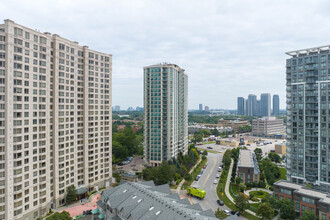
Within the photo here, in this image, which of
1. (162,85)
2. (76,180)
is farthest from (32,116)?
(162,85)

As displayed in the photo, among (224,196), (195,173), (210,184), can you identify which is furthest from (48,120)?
(195,173)

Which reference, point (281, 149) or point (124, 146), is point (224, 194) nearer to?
point (124, 146)

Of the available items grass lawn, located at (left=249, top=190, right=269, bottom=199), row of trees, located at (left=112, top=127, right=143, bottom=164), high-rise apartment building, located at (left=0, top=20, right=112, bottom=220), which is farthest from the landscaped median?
row of trees, located at (left=112, top=127, right=143, bottom=164)

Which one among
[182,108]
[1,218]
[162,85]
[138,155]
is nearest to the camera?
[1,218]

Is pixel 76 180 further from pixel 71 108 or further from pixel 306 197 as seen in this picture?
pixel 306 197

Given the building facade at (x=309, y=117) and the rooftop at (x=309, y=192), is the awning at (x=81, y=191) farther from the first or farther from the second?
the building facade at (x=309, y=117)

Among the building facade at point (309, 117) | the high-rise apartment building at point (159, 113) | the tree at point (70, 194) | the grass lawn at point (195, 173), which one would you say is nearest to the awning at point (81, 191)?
the tree at point (70, 194)
